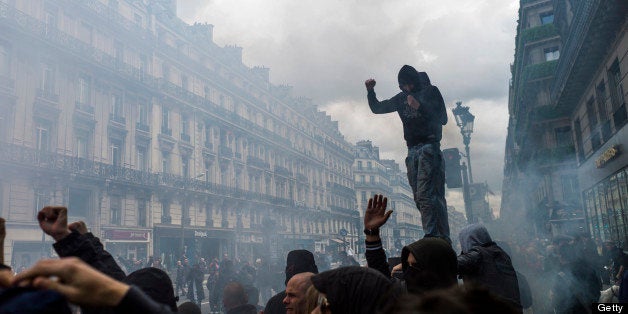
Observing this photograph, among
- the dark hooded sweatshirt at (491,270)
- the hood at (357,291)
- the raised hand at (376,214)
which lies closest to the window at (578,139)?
the dark hooded sweatshirt at (491,270)

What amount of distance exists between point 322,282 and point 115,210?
94.4 feet

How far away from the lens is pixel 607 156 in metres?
14.2

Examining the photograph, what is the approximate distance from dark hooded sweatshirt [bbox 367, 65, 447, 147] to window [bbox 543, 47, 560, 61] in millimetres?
26077

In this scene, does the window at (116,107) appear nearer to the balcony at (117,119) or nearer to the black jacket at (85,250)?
the balcony at (117,119)

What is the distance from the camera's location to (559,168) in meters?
25.0

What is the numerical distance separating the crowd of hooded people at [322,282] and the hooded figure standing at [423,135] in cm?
54

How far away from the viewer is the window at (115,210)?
91.8 ft

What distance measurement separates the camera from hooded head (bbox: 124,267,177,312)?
2527 millimetres

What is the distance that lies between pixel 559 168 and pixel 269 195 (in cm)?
2872

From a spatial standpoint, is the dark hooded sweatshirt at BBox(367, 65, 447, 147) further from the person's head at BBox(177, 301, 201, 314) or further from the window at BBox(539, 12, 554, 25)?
the window at BBox(539, 12, 554, 25)

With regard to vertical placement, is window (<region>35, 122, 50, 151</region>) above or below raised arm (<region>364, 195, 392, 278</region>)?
above

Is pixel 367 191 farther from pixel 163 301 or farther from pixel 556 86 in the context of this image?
pixel 163 301

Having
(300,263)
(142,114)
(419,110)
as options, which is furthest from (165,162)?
(419,110)

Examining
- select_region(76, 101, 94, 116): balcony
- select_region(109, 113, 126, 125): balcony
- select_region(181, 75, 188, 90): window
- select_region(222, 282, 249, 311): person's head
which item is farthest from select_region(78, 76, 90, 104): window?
select_region(222, 282, 249, 311): person's head
